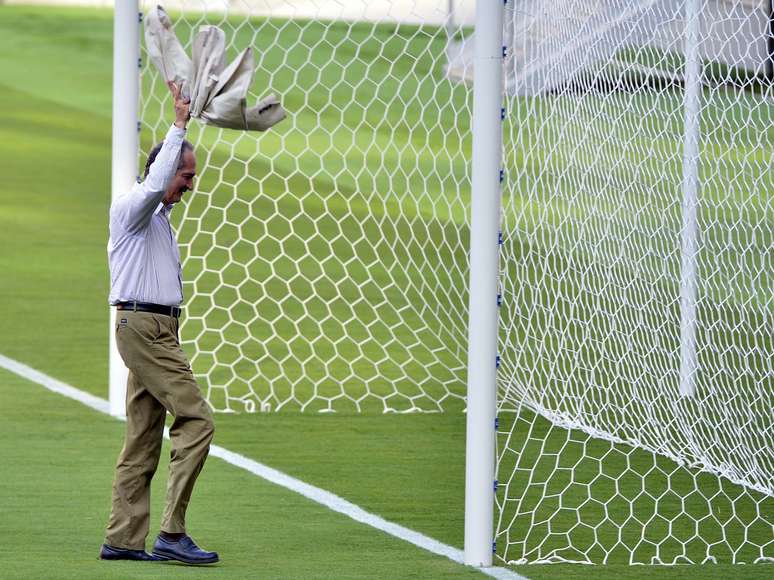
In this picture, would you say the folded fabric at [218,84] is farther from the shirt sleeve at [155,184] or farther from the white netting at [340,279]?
the white netting at [340,279]

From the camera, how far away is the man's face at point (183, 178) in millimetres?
5988

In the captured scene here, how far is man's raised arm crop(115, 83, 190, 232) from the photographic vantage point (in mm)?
5863

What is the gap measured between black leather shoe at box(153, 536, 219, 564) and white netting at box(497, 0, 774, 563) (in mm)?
1270

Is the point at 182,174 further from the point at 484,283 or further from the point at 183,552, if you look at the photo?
the point at 183,552

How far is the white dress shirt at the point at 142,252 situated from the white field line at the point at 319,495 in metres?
1.45

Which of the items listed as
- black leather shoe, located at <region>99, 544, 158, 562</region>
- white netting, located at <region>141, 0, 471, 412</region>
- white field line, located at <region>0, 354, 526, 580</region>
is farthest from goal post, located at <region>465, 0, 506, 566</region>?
white netting, located at <region>141, 0, 471, 412</region>

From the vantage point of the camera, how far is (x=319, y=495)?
7.57 meters

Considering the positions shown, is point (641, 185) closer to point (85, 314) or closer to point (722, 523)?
point (722, 523)

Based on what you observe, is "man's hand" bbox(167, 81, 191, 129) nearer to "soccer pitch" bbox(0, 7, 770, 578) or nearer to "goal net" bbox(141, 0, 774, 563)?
"goal net" bbox(141, 0, 774, 563)

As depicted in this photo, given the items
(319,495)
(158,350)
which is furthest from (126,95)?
(158,350)

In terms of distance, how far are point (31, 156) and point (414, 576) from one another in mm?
15309

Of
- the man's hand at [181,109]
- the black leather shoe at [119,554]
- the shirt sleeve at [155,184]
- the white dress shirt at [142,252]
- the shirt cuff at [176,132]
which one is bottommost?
the black leather shoe at [119,554]

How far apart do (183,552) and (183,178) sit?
141 centimetres

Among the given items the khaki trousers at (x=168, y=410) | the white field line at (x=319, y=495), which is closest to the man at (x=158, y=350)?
the khaki trousers at (x=168, y=410)
